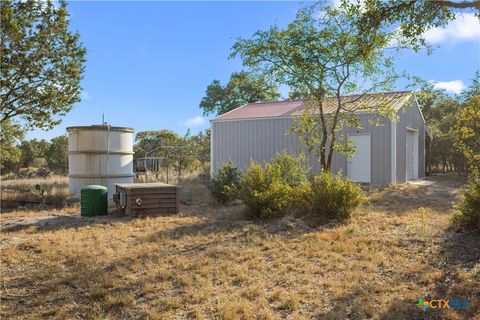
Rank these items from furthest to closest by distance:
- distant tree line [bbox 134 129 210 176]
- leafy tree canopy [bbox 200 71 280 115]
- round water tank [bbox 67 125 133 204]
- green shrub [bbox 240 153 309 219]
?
leafy tree canopy [bbox 200 71 280 115] < distant tree line [bbox 134 129 210 176] < round water tank [bbox 67 125 133 204] < green shrub [bbox 240 153 309 219]

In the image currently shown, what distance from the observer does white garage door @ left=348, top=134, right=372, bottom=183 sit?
15406mm

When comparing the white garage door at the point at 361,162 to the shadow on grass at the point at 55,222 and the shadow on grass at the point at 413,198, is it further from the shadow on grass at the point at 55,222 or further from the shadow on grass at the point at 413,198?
the shadow on grass at the point at 55,222

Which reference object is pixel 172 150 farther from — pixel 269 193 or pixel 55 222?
pixel 269 193

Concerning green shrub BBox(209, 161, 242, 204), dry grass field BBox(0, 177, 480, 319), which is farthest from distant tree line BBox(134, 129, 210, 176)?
dry grass field BBox(0, 177, 480, 319)

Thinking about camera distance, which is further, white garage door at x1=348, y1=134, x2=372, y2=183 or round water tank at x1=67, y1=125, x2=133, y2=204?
white garage door at x1=348, y1=134, x2=372, y2=183

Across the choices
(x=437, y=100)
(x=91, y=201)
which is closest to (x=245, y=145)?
(x=91, y=201)

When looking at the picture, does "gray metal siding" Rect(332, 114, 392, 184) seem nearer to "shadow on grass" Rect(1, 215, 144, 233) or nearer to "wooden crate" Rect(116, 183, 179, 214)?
"wooden crate" Rect(116, 183, 179, 214)

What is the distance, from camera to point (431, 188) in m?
Result: 14.9

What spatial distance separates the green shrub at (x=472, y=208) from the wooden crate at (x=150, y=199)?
647 centimetres

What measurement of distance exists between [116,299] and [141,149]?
77.8 ft

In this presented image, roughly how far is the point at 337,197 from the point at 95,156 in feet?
26.1

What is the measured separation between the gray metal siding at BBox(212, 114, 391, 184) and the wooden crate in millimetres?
5124

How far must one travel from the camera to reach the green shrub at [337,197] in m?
7.94

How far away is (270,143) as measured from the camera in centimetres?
1733
